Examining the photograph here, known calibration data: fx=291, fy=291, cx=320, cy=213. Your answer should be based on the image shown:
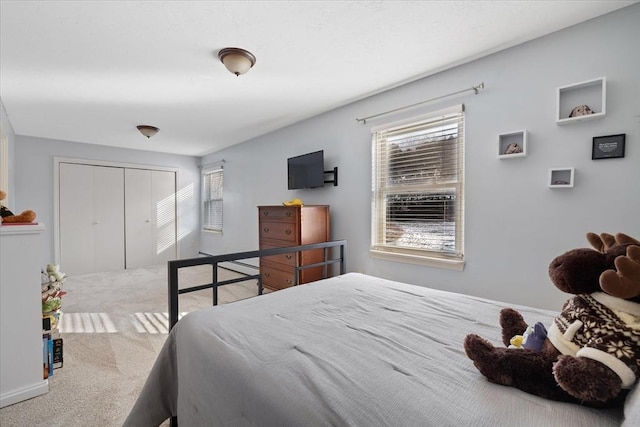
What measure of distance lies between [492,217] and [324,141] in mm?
2127

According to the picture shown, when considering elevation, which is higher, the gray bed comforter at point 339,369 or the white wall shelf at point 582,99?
the white wall shelf at point 582,99

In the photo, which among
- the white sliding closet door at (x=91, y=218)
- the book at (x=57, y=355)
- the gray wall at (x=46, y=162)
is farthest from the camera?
the white sliding closet door at (x=91, y=218)

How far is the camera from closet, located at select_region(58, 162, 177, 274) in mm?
5090

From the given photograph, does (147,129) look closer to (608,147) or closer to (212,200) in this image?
(212,200)

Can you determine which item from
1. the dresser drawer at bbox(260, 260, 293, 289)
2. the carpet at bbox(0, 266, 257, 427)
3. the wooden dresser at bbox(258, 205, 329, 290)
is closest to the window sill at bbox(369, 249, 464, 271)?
the wooden dresser at bbox(258, 205, 329, 290)

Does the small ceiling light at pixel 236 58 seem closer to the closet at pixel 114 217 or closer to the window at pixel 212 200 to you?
the window at pixel 212 200

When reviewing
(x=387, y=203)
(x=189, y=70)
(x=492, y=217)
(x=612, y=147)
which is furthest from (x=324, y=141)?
(x=612, y=147)

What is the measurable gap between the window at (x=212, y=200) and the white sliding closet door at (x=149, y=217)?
62 centimetres

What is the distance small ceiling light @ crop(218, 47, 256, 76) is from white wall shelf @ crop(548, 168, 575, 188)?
234 centimetres

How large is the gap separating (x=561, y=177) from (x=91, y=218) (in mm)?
6680

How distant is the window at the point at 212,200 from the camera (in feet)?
19.6

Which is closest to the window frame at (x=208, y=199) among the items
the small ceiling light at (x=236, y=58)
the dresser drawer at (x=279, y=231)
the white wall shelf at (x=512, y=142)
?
the dresser drawer at (x=279, y=231)

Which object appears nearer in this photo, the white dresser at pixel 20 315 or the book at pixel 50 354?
the white dresser at pixel 20 315

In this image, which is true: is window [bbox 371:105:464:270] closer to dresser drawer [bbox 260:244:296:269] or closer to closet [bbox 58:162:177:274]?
dresser drawer [bbox 260:244:296:269]
